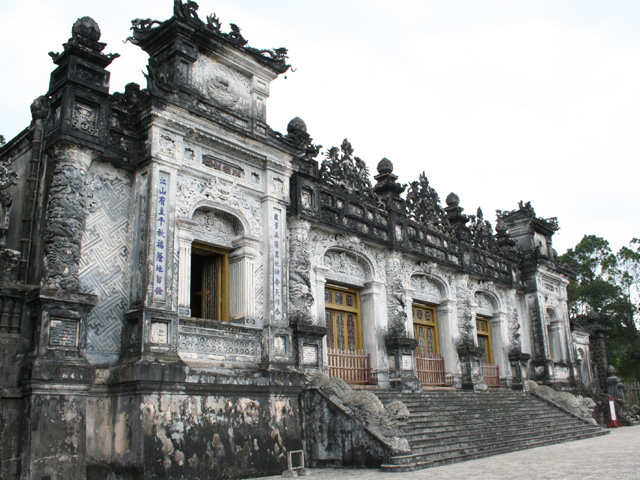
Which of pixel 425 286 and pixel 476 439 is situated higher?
pixel 425 286

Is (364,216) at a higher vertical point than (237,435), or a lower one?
higher

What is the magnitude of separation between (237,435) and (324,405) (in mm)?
1871

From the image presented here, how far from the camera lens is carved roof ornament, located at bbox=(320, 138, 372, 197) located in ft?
45.3

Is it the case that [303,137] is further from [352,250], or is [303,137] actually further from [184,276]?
[184,276]

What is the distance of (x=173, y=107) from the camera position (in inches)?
388

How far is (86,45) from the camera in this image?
30.8 ft

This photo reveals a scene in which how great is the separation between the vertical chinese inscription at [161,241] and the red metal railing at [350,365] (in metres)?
4.82

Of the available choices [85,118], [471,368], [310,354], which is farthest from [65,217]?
[471,368]

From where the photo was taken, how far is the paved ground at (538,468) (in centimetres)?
792

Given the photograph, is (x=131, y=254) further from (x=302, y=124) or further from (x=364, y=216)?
(x=364, y=216)

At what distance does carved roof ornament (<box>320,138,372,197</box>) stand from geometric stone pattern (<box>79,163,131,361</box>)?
205 inches

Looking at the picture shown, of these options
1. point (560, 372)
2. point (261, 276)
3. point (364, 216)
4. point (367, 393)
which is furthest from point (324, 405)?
point (560, 372)

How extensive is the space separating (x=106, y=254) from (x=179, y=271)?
116 centimetres

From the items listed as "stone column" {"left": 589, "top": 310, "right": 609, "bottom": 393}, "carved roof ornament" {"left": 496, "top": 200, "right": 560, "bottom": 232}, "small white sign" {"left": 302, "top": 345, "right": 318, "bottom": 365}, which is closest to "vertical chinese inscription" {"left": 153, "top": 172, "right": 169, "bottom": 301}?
"small white sign" {"left": 302, "top": 345, "right": 318, "bottom": 365}
